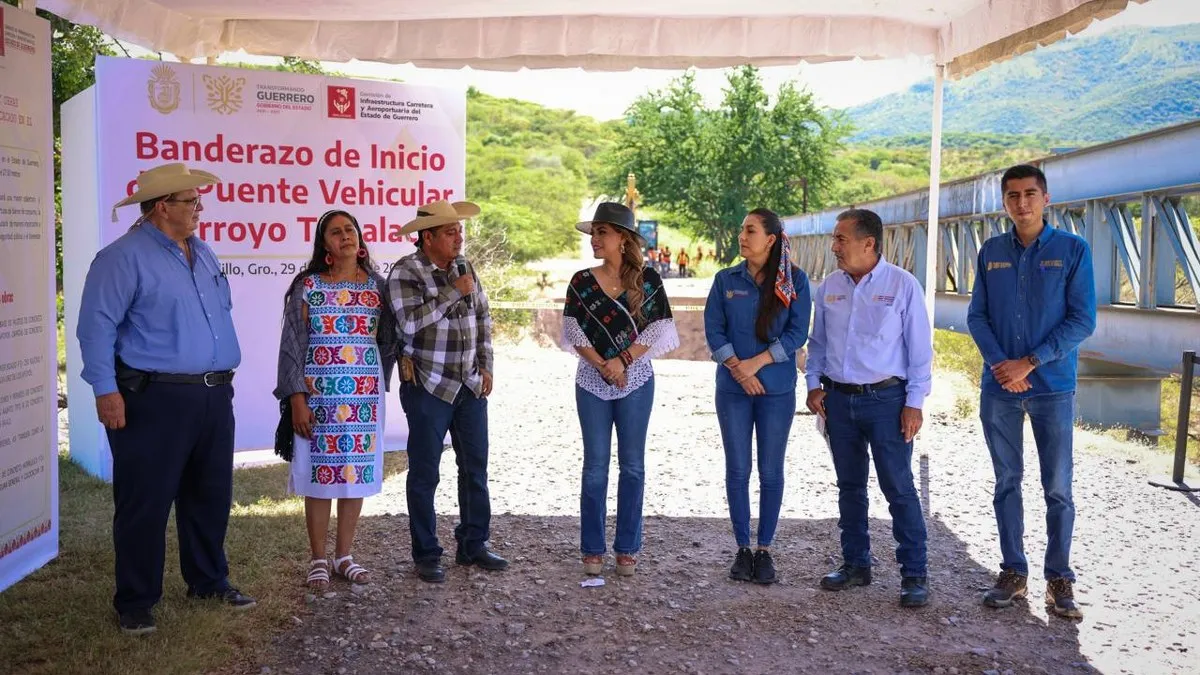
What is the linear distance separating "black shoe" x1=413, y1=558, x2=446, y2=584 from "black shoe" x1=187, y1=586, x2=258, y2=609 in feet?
2.59

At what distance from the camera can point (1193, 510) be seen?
6.34 meters

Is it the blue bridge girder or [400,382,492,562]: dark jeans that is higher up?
the blue bridge girder

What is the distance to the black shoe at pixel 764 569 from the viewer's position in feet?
16.1

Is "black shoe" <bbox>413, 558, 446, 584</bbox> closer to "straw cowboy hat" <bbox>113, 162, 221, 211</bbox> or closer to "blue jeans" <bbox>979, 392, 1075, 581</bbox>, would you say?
"straw cowboy hat" <bbox>113, 162, 221, 211</bbox>

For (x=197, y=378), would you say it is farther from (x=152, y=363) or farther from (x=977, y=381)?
(x=977, y=381)

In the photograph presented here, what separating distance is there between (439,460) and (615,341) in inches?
40.7

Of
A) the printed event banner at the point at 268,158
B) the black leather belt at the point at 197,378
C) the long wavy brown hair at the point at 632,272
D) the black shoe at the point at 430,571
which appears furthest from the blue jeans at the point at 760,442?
the printed event banner at the point at 268,158

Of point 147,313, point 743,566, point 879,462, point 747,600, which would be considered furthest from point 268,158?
point 879,462

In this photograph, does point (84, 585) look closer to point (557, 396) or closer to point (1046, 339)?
point (1046, 339)

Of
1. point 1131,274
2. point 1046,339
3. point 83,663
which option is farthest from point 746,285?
point 1131,274

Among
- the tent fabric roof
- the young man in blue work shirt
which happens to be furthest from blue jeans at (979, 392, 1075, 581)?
the tent fabric roof

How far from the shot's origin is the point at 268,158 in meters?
7.14

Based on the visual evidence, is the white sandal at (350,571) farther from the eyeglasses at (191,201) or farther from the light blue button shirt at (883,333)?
the light blue button shirt at (883,333)

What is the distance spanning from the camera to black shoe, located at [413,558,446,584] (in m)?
4.88
